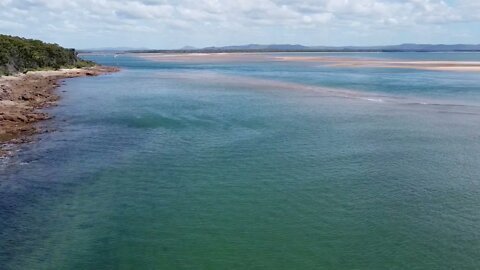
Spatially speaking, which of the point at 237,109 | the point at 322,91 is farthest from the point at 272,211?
the point at 322,91

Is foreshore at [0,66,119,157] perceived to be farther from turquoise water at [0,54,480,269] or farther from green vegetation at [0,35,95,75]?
green vegetation at [0,35,95,75]

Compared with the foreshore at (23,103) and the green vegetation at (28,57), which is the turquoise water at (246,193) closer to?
the foreshore at (23,103)

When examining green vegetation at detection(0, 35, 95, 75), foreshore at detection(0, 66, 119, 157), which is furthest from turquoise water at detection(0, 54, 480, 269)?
green vegetation at detection(0, 35, 95, 75)

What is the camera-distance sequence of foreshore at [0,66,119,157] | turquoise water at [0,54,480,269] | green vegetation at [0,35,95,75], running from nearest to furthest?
turquoise water at [0,54,480,269], foreshore at [0,66,119,157], green vegetation at [0,35,95,75]

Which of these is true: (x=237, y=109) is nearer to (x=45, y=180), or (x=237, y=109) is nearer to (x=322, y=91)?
(x=322, y=91)

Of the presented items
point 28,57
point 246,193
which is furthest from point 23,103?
point 28,57

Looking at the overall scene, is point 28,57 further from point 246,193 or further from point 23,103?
point 246,193
